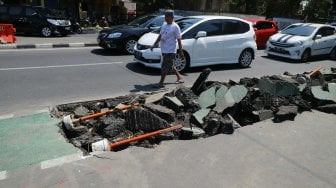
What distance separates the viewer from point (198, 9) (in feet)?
106

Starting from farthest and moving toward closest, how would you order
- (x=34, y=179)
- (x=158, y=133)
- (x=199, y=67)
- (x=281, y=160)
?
(x=199, y=67), (x=158, y=133), (x=281, y=160), (x=34, y=179)

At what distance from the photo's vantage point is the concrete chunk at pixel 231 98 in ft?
19.6

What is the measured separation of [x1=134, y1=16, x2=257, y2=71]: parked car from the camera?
970cm

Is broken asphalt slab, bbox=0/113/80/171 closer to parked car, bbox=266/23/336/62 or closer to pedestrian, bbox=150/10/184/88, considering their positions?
pedestrian, bbox=150/10/184/88

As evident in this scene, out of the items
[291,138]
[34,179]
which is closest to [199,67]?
[291,138]

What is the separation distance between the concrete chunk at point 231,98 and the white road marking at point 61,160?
2.66 m

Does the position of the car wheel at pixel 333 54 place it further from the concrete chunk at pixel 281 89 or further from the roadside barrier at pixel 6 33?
the roadside barrier at pixel 6 33

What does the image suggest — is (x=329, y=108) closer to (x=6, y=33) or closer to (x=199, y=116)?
(x=199, y=116)

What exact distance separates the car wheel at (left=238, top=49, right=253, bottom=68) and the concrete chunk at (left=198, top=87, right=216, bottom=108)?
510cm

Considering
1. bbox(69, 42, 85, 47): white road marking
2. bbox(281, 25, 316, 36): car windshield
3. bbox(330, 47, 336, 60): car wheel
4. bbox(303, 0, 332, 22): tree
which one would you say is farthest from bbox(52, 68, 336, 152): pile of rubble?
bbox(303, 0, 332, 22): tree

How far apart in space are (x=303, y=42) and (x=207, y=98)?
29.4ft

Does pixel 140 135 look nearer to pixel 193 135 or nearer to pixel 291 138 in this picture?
pixel 193 135

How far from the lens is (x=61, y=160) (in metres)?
4.19

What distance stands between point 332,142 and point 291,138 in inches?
25.0
